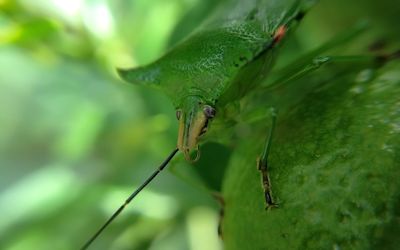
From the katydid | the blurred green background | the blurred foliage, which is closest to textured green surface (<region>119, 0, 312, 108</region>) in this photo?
the katydid

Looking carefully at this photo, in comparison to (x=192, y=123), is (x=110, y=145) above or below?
above

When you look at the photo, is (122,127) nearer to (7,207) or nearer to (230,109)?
(7,207)

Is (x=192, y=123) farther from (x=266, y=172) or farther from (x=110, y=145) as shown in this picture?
(x=110, y=145)

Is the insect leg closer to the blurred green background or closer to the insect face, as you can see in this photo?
the insect face

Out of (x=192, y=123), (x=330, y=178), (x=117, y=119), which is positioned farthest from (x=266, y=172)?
(x=117, y=119)

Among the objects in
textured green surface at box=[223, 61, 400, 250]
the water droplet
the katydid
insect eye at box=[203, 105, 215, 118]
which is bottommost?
textured green surface at box=[223, 61, 400, 250]

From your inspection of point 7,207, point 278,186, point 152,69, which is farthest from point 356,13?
point 7,207

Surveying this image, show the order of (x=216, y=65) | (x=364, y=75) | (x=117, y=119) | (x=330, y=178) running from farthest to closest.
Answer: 1. (x=117, y=119)
2. (x=216, y=65)
3. (x=364, y=75)
4. (x=330, y=178)
